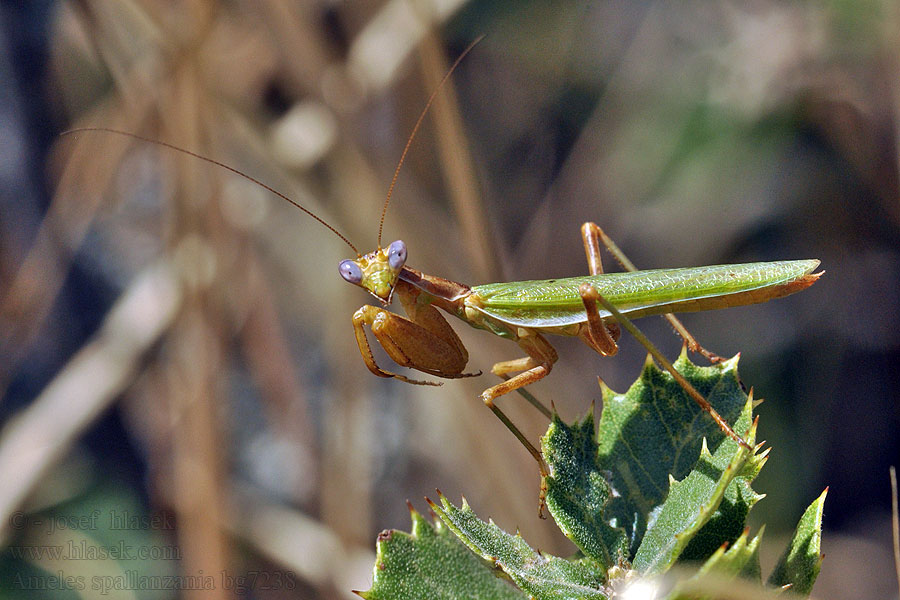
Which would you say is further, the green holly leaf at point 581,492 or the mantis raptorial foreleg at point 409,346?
the mantis raptorial foreleg at point 409,346

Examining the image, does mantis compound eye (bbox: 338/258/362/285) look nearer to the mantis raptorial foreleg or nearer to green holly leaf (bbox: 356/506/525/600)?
the mantis raptorial foreleg

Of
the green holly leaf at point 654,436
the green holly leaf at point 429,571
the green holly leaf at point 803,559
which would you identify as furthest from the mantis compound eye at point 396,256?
the green holly leaf at point 803,559

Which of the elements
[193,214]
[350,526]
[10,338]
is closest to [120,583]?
[350,526]

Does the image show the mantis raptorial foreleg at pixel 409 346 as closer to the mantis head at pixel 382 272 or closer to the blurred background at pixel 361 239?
the mantis head at pixel 382 272

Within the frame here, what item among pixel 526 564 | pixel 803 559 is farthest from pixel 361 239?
pixel 803 559

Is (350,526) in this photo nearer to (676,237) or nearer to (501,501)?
(501,501)

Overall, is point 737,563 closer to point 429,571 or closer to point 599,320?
point 429,571

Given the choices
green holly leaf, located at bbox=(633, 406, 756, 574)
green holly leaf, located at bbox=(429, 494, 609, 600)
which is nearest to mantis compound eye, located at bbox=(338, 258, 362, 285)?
green holly leaf, located at bbox=(429, 494, 609, 600)

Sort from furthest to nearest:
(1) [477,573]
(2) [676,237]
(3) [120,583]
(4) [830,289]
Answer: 1. (2) [676,237]
2. (4) [830,289]
3. (3) [120,583]
4. (1) [477,573]
